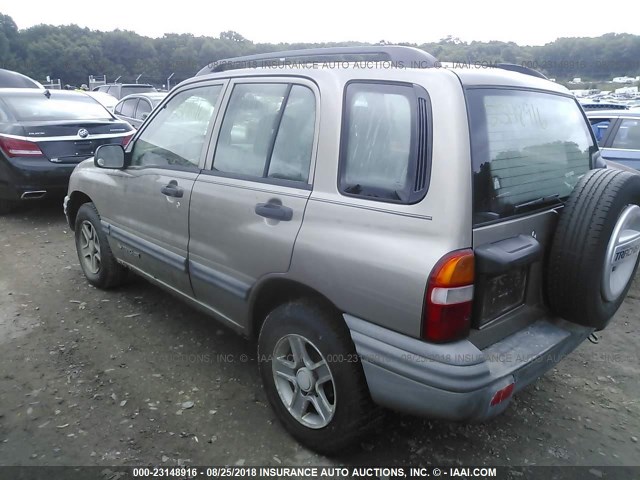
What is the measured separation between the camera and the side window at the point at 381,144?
2.02 metres

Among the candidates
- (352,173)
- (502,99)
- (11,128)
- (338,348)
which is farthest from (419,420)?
(11,128)

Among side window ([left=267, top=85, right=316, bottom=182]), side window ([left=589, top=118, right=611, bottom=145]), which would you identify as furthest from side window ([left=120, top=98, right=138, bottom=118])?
side window ([left=267, top=85, right=316, bottom=182])

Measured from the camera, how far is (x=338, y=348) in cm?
220

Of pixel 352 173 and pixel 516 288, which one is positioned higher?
pixel 352 173

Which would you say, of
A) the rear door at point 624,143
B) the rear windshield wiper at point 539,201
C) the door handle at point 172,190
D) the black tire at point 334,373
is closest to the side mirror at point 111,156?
the door handle at point 172,190

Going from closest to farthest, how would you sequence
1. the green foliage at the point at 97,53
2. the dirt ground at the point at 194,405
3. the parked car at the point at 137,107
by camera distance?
the dirt ground at the point at 194,405
the parked car at the point at 137,107
the green foliage at the point at 97,53

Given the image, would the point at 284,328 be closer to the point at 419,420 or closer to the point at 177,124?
the point at 419,420


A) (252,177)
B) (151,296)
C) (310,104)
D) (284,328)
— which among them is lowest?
(151,296)

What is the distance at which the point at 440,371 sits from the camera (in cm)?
190

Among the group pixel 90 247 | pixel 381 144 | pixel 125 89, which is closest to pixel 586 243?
pixel 381 144

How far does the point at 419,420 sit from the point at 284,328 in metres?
0.96

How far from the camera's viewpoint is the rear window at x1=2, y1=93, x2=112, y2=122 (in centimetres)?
648

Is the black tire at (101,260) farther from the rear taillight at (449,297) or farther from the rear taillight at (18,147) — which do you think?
the rear taillight at (449,297)

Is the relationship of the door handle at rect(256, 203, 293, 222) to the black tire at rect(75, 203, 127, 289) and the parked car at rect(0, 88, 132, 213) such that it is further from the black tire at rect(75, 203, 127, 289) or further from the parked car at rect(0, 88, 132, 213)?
the parked car at rect(0, 88, 132, 213)
